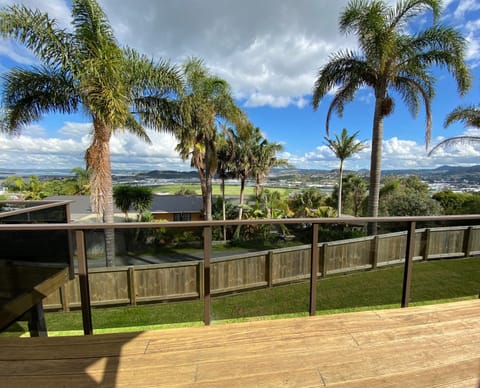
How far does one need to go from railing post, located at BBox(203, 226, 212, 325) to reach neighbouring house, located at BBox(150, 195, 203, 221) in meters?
17.8

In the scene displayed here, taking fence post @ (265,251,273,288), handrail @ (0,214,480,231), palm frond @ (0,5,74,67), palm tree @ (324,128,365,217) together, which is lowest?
fence post @ (265,251,273,288)

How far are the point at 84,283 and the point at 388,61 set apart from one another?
9.92 meters

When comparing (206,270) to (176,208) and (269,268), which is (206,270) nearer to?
(269,268)

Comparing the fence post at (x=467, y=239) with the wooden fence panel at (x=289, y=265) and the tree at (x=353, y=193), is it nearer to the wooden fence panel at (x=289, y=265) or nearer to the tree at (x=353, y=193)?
the wooden fence panel at (x=289, y=265)

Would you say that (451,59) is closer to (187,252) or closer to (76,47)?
(187,252)

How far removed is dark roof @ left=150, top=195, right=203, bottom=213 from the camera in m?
20.2

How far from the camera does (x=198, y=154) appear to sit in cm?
1379

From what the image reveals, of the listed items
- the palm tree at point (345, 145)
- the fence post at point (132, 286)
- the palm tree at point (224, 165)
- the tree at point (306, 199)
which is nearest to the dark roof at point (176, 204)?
the palm tree at point (224, 165)

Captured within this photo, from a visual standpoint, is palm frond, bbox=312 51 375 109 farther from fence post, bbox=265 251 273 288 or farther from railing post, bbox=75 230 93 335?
railing post, bbox=75 230 93 335

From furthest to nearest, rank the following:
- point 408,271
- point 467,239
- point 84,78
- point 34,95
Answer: point 34,95, point 84,78, point 467,239, point 408,271

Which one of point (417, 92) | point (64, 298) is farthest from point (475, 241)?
point (417, 92)

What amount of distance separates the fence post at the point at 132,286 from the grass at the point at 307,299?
0.08 meters

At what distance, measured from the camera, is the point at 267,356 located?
1.60 meters

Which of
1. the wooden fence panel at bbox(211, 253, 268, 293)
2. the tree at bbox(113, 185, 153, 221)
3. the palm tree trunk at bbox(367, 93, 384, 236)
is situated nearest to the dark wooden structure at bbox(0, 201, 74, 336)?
the wooden fence panel at bbox(211, 253, 268, 293)
